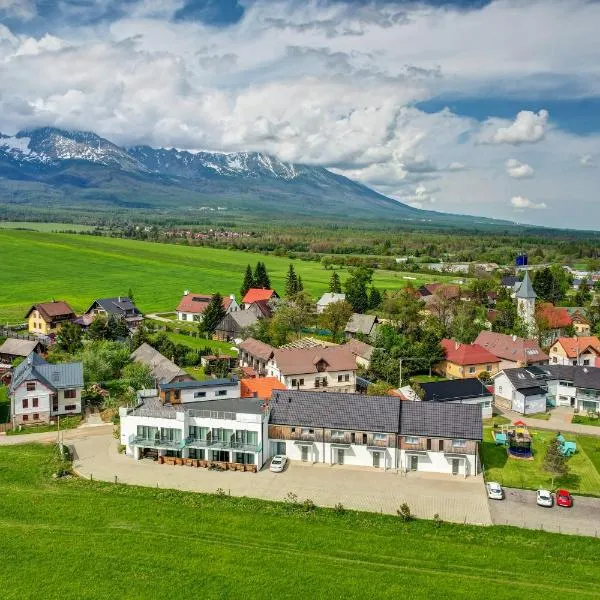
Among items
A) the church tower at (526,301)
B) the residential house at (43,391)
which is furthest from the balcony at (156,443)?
the church tower at (526,301)

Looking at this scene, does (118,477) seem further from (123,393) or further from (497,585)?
(497,585)

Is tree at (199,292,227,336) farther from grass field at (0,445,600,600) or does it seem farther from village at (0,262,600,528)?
grass field at (0,445,600,600)

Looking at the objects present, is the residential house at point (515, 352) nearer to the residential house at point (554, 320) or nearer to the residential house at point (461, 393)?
the residential house at point (461, 393)

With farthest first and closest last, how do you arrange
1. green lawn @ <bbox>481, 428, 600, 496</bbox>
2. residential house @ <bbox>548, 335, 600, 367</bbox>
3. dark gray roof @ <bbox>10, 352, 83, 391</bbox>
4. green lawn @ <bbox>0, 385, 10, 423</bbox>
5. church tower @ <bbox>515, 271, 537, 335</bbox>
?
church tower @ <bbox>515, 271, 537, 335</bbox> < residential house @ <bbox>548, 335, 600, 367</bbox> < green lawn @ <bbox>0, 385, 10, 423</bbox> < dark gray roof @ <bbox>10, 352, 83, 391</bbox> < green lawn @ <bbox>481, 428, 600, 496</bbox>

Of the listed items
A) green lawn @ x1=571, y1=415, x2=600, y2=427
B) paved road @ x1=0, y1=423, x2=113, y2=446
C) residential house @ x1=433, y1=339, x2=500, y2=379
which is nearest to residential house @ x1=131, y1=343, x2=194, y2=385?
paved road @ x1=0, y1=423, x2=113, y2=446

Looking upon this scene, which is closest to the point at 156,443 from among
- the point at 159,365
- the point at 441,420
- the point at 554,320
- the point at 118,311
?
the point at 159,365

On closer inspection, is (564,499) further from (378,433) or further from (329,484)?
(329,484)

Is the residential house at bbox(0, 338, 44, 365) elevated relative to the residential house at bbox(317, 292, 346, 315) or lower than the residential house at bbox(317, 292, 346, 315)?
lower
